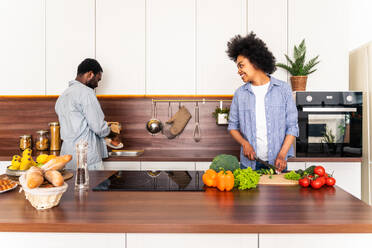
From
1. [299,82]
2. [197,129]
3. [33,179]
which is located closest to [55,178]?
[33,179]

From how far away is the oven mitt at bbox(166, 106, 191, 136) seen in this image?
3553mm

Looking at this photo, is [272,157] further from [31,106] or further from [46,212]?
[31,106]

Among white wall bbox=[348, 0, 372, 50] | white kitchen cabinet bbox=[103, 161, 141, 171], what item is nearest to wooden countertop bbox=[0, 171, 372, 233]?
white kitchen cabinet bbox=[103, 161, 141, 171]

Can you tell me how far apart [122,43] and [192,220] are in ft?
8.57

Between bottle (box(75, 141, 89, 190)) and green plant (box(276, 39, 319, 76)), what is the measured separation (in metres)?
2.28

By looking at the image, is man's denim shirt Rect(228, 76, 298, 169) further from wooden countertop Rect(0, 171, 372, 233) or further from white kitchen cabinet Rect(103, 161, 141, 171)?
white kitchen cabinet Rect(103, 161, 141, 171)

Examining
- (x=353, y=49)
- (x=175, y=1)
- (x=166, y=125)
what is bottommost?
(x=166, y=125)

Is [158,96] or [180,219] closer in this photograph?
[180,219]

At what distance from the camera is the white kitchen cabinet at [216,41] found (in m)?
3.26

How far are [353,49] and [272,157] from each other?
1914mm

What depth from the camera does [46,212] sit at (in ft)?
3.94

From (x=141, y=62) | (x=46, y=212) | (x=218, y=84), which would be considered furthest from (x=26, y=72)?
(x=46, y=212)
